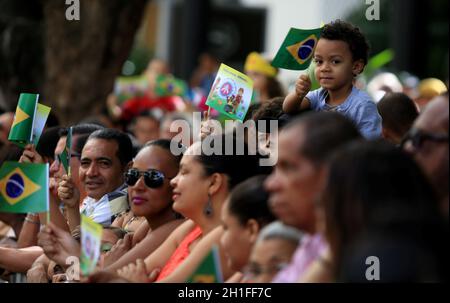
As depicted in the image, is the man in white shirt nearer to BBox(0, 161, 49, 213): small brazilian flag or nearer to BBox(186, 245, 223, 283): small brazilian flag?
BBox(0, 161, 49, 213): small brazilian flag

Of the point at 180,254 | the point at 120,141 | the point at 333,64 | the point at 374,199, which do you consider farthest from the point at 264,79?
the point at 374,199

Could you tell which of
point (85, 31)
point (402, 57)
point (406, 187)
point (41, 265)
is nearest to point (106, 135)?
point (41, 265)

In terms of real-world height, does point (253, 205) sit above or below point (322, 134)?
below

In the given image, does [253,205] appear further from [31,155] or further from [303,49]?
[31,155]

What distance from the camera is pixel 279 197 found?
419 cm

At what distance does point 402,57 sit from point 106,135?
11.5m

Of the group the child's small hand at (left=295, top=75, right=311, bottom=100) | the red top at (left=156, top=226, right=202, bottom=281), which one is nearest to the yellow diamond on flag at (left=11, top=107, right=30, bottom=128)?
the red top at (left=156, top=226, right=202, bottom=281)

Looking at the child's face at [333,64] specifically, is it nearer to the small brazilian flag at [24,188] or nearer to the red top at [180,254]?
the red top at [180,254]

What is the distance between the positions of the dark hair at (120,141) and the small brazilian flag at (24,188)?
1616 millimetres

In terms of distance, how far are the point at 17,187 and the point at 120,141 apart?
177cm

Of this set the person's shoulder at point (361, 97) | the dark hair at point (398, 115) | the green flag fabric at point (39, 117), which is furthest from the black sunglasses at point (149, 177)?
the dark hair at point (398, 115)

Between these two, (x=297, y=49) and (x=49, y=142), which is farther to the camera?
(x=49, y=142)

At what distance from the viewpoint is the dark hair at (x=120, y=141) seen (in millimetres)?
7379

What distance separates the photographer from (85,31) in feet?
41.9
